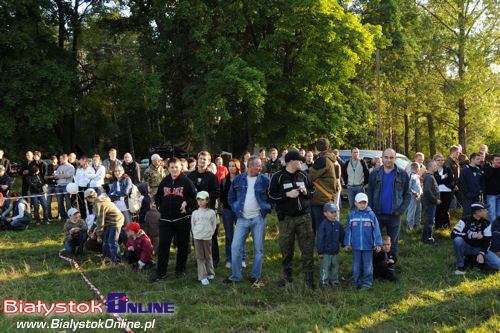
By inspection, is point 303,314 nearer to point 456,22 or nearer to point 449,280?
point 449,280

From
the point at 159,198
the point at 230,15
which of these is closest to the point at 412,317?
the point at 159,198

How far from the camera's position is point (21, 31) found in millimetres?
16984

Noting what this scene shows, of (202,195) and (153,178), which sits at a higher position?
(153,178)

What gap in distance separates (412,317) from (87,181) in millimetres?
9115

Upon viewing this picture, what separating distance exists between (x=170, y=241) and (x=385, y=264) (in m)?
3.56

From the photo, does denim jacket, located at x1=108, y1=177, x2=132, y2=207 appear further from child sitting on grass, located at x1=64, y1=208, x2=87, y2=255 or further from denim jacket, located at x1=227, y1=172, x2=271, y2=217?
denim jacket, located at x1=227, y1=172, x2=271, y2=217

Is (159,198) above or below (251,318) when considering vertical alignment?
above

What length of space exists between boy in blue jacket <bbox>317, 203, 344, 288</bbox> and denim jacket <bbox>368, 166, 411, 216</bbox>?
2.86 ft

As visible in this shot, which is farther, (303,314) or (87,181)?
(87,181)

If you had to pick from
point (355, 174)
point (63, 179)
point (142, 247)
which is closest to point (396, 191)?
point (355, 174)

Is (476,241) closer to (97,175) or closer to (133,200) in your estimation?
(133,200)

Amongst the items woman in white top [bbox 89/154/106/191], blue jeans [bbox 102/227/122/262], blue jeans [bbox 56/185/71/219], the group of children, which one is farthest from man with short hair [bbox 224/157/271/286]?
blue jeans [bbox 56/185/71/219]

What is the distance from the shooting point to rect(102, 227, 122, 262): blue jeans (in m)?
6.85

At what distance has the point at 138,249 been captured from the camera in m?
6.66
